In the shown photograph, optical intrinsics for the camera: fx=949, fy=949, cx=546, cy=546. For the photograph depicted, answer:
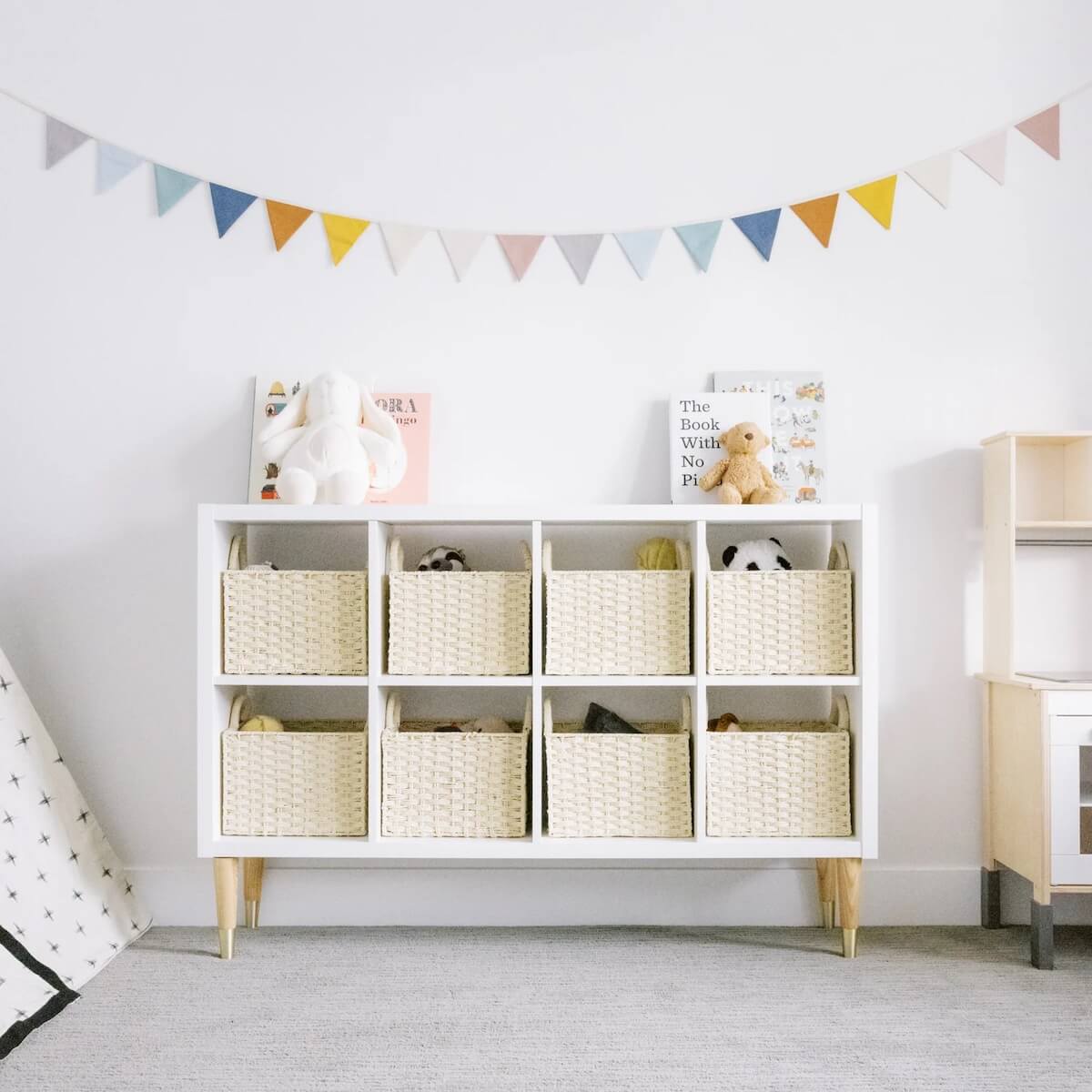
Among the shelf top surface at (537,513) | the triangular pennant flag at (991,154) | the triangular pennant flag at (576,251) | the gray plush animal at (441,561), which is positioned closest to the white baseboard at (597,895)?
the gray plush animal at (441,561)

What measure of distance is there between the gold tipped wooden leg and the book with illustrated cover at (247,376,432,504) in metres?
0.91

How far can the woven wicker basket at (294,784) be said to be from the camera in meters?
1.92

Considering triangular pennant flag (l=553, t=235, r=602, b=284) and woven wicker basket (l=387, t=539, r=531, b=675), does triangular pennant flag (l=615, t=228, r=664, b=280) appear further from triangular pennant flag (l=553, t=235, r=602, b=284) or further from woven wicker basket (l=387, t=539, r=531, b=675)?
woven wicker basket (l=387, t=539, r=531, b=675)

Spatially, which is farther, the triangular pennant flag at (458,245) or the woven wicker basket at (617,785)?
the triangular pennant flag at (458,245)

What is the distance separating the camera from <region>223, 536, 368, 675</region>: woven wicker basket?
6.31ft

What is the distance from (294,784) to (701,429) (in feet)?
3.80

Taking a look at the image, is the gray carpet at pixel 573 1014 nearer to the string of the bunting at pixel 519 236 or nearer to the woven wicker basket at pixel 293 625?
the woven wicker basket at pixel 293 625

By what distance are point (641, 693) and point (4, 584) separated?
4.95ft

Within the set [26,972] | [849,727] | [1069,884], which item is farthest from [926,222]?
[26,972]

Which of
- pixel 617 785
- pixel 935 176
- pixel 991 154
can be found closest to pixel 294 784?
pixel 617 785

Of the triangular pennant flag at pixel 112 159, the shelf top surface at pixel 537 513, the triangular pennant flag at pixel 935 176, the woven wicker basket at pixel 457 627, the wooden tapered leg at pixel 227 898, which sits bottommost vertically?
the wooden tapered leg at pixel 227 898

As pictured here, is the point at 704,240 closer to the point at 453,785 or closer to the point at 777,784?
the point at 777,784

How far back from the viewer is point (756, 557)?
200 cm

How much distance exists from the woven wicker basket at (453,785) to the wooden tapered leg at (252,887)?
425 mm
